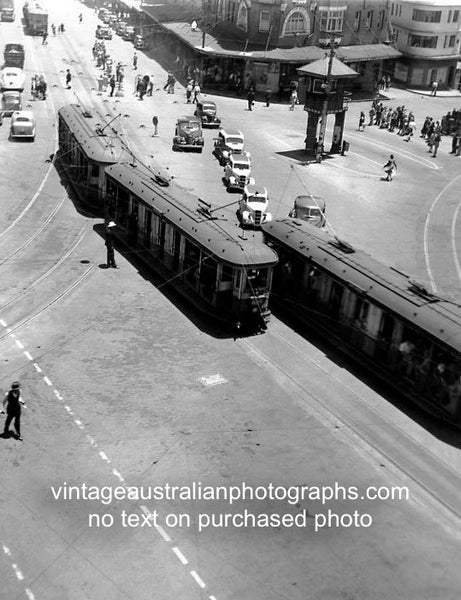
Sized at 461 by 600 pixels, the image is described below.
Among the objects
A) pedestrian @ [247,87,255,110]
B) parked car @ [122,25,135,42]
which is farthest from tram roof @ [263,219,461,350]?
parked car @ [122,25,135,42]

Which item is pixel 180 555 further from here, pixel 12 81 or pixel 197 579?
pixel 12 81

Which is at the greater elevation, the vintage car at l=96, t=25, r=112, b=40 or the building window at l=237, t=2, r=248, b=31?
the building window at l=237, t=2, r=248, b=31

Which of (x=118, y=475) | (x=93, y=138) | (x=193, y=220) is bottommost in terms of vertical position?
(x=118, y=475)

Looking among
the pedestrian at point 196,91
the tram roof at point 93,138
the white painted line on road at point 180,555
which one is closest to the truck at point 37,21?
the pedestrian at point 196,91

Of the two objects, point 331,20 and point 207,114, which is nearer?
point 207,114

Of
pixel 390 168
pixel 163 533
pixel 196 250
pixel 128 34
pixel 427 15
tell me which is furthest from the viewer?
pixel 128 34

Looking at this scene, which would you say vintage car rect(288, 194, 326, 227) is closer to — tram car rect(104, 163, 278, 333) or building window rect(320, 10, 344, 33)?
tram car rect(104, 163, 278, 333)

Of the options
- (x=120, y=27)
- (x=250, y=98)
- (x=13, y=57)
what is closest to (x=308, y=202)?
(x=250, y=98)
